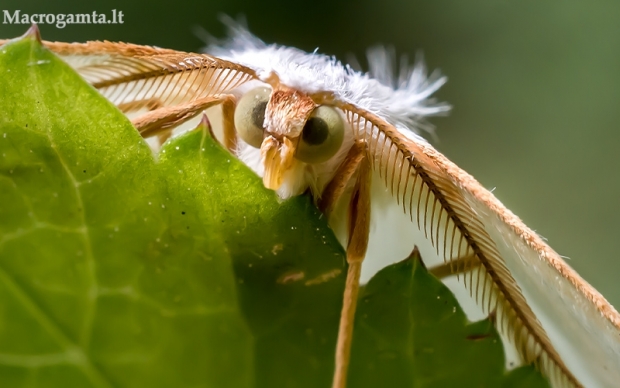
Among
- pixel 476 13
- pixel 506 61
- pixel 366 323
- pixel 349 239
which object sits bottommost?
pixel 366 323

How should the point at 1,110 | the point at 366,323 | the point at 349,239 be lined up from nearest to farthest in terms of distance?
1. the point at 1,110
2. the point at 366,323
3. the point at 349,239

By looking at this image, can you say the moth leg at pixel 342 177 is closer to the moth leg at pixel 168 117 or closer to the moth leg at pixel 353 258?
the moth leg at pixel 353 258

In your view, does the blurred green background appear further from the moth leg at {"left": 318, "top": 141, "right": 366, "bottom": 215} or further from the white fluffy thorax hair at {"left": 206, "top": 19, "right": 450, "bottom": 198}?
the moth leg at {"left": 318, "top": 141, "right": 366, "bottom": 215}

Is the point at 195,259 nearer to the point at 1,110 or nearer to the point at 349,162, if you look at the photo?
the point at 1,110

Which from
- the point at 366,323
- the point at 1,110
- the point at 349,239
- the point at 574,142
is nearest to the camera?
the point at 1,110

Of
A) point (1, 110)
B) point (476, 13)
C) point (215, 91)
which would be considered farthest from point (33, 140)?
point (476, 13)

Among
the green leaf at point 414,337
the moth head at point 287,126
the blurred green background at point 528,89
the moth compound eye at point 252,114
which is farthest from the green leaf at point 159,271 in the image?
the blurred green background at point 528,89

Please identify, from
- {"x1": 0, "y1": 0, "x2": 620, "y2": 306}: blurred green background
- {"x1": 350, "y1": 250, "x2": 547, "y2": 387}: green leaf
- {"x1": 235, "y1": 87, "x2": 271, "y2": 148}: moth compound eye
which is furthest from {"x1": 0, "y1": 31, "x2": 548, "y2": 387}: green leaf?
{"x1": 0, "y1": 0, "x2": 620, "y2": 306}: blurred green background

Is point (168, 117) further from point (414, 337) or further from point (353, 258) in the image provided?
point (414, 337)
